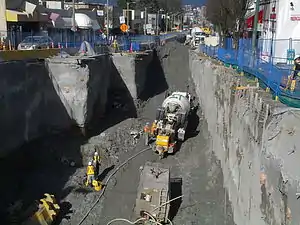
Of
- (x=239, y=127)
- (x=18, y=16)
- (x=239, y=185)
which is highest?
(x=18, y=16)

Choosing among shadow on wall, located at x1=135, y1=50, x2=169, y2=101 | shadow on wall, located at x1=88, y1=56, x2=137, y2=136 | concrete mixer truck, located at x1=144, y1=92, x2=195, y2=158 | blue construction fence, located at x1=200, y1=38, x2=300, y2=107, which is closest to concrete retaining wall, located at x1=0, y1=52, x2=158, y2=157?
shadow on wall, located at x1=88, y1=56, x2=137, y2=136

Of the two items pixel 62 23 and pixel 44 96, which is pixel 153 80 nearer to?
pixel 62 23

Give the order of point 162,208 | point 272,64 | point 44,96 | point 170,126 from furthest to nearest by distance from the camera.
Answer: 1. point 44,96
2. point 170,126
3. point 162,208
4. point 272,64

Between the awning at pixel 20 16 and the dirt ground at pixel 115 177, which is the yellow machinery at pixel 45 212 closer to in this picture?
the dirt ground at pixel 115 177

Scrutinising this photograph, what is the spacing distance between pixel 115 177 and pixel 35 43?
1528cm

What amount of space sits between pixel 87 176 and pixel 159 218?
5.65 m

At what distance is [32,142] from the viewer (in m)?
25.2

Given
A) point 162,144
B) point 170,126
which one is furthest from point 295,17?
point 162,144

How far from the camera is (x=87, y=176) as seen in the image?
840 inches

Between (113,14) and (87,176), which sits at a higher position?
(113,14)

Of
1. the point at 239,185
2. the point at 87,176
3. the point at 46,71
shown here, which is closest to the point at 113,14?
the point at 46,71

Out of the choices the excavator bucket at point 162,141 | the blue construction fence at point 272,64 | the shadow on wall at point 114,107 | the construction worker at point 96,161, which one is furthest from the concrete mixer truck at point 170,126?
the shadow on wall at point 114,107

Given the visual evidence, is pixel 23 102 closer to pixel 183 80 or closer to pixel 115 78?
pixel 115 78

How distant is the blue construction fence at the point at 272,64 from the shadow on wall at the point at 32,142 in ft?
34.3
